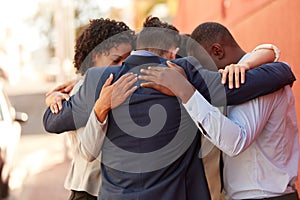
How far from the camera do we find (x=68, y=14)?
15.1 meters

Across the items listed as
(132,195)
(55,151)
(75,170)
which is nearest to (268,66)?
(132,195)

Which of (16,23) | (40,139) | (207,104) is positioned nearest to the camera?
(207,104)

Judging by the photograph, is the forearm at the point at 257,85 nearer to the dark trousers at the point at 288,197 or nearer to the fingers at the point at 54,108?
the dark trousers at the point at 288,197

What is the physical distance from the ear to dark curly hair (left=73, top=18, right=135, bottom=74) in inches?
18.3

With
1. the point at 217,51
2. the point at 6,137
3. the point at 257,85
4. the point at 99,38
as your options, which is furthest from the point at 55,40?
the point at 257,85

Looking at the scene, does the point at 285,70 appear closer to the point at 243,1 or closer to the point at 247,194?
the point at 247,194

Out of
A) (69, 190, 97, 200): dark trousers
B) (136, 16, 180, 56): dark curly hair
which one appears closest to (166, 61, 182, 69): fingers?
(136, 16, 180, 56): dark curly hair

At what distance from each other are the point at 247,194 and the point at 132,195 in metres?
0.54

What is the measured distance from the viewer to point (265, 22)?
6027mm

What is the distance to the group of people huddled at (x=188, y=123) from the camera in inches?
103

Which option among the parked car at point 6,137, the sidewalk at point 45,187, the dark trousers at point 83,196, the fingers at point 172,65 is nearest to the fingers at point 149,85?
the fingers at point 172,65

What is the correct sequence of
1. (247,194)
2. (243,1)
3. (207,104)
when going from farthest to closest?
1. (243,1)
2. (247,194)
3. (207,104)

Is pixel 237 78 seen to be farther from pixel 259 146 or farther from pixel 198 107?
pixel 259 146

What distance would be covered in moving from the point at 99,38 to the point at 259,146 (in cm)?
108
